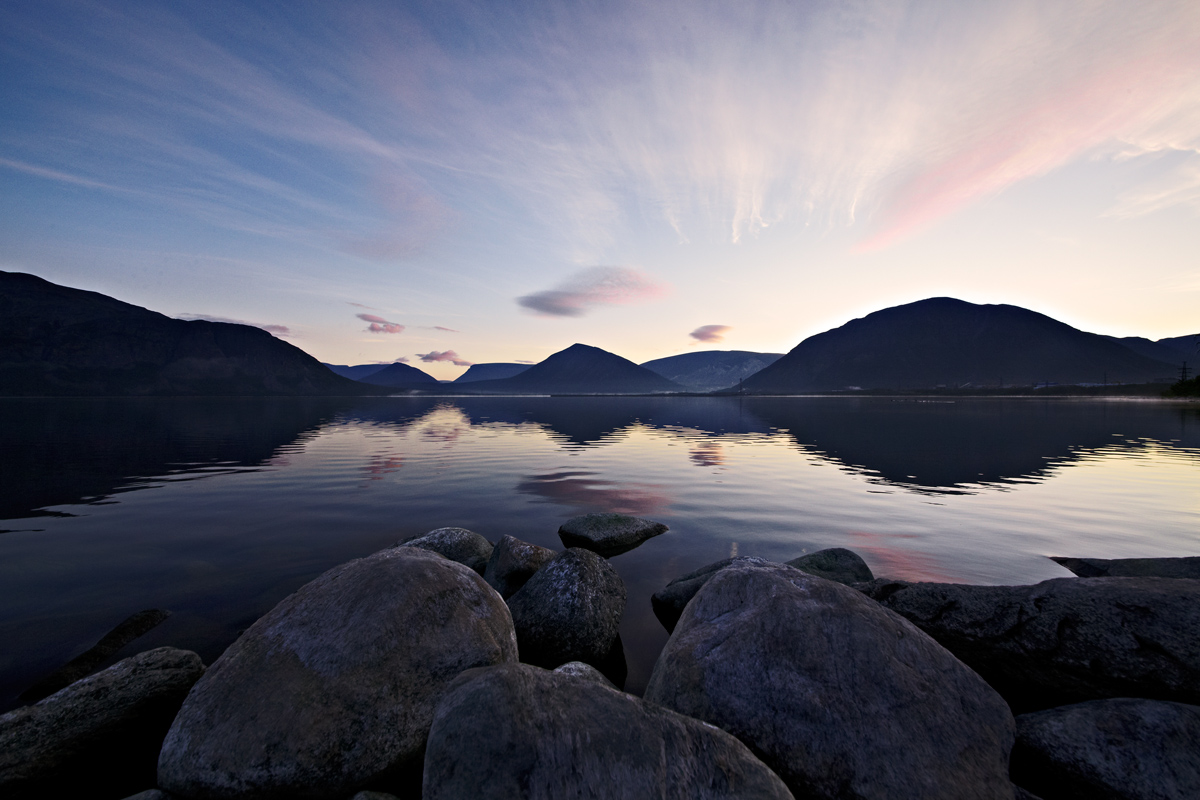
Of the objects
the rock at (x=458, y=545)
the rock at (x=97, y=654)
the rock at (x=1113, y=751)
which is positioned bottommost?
the rock at (x=97, y=654)

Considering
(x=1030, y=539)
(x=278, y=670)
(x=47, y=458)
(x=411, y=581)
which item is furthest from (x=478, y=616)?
(x=47, y=458)

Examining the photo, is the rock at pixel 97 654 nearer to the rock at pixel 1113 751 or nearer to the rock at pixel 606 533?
the rock at pixel 606 533

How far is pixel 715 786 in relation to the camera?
327 cm

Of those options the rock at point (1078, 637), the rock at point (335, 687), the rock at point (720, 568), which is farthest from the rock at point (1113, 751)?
the rock at point (335, 687)

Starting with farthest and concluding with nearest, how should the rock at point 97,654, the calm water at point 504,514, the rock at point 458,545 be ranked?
1. the rock at point 458,545
2. the calm water at point 504,514
3. the rock at point 97,654

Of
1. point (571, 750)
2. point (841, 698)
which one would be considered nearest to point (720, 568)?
point (841, 698)

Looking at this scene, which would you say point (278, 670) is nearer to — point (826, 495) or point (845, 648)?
point (845, 648)

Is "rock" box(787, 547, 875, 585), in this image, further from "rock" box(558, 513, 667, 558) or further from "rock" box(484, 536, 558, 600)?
"rock" box(484, 536, 558, 600)

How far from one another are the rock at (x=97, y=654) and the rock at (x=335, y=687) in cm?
418

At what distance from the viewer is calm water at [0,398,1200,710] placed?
30.0ft

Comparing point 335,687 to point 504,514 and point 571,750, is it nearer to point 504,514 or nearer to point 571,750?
point 571,750

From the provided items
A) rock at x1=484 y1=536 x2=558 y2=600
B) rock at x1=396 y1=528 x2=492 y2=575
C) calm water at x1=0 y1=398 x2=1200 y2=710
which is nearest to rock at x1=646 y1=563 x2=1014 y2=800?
calm water at x1=0 y1=398 x2=1200 y2=710

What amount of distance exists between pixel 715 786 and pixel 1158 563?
915cm

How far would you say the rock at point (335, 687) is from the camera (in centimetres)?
397
